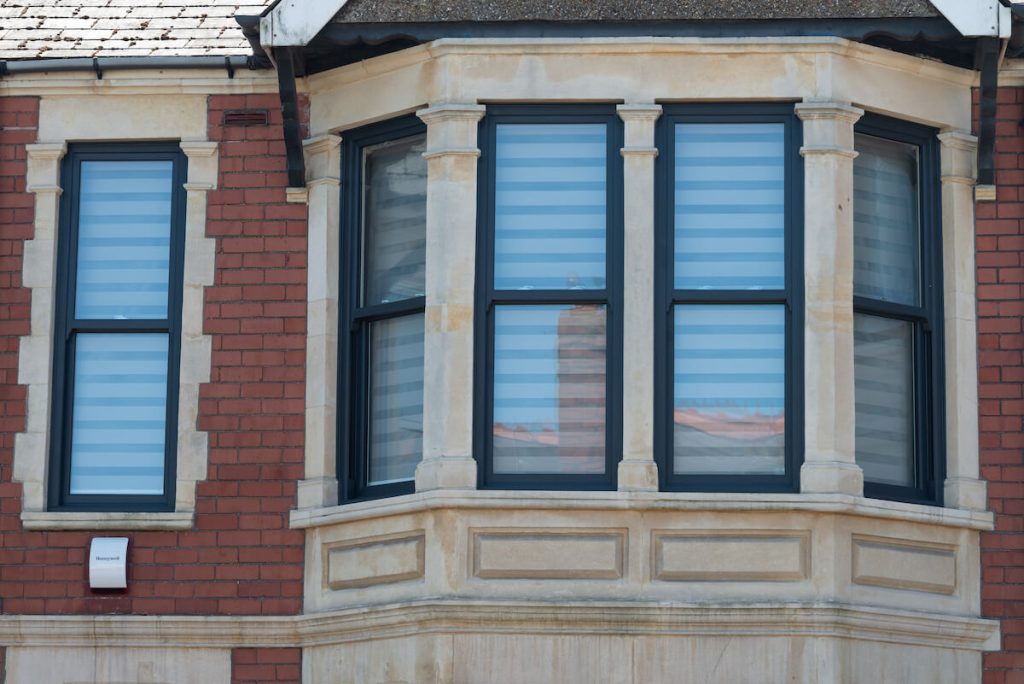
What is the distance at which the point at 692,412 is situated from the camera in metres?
14.4

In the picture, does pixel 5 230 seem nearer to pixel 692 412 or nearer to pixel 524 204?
pixel 524 204

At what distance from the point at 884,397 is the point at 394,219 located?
3.36 m

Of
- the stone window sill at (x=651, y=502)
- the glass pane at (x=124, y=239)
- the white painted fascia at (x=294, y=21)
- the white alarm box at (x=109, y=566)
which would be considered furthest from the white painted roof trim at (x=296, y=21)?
the white alarm box at (x=109, y=566)

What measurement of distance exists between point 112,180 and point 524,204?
295 centimetres

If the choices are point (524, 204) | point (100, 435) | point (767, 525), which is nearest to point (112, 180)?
point (100, 435)

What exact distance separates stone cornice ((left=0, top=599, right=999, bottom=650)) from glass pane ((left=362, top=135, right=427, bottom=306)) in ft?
6.97

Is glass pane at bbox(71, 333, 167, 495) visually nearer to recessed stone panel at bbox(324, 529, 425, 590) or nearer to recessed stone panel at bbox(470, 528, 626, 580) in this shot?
recessed stone panel at bbox(324, 529, 425, 590)

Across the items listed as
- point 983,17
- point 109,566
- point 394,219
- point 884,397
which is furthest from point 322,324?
point 983,17

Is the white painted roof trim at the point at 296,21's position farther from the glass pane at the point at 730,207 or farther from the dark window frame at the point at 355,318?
the glass pane at the point at 730,207

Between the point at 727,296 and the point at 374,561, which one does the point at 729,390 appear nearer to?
the point at 727,296

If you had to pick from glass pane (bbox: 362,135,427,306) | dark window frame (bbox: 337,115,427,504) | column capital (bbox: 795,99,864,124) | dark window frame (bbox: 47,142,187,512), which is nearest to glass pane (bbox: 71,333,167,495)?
dark window frame (bbox: 47,142,187,512)

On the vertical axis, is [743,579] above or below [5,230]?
below

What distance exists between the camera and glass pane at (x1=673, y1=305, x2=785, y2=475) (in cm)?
1430

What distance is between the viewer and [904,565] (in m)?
14.3
